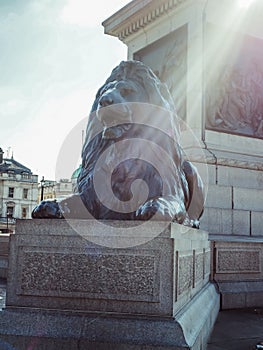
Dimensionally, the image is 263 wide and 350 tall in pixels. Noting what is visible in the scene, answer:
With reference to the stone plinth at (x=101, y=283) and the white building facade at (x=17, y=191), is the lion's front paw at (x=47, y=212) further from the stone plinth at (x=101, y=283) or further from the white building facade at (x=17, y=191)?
the white building facade at (x=17, y=191)

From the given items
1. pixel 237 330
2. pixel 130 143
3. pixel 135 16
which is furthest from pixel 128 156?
pixel 135 16

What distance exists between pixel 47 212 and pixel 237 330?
2.35 m

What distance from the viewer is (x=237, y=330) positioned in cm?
486

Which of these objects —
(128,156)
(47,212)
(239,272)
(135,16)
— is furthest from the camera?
(135,16)

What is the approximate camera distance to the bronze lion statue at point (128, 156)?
412 cm

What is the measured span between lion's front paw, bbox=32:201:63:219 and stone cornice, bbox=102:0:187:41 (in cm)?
647

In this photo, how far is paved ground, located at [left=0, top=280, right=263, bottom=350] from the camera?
13.8 feet

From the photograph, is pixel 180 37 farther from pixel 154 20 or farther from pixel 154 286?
pixel 154 286

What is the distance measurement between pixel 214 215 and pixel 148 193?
13.7 ft

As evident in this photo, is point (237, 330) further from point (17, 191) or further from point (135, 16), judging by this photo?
point (17, 191)

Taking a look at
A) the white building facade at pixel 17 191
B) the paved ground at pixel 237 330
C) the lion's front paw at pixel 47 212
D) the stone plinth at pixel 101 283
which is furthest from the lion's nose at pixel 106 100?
the white building facade at pixel 17 191

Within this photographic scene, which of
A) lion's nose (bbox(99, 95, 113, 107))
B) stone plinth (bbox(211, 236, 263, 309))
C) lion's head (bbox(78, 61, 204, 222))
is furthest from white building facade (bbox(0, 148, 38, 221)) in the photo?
lion's nose (bbox(99, 95, 113, 107))

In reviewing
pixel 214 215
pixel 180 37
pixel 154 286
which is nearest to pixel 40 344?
pixel 154 286

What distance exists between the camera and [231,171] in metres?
8.63
